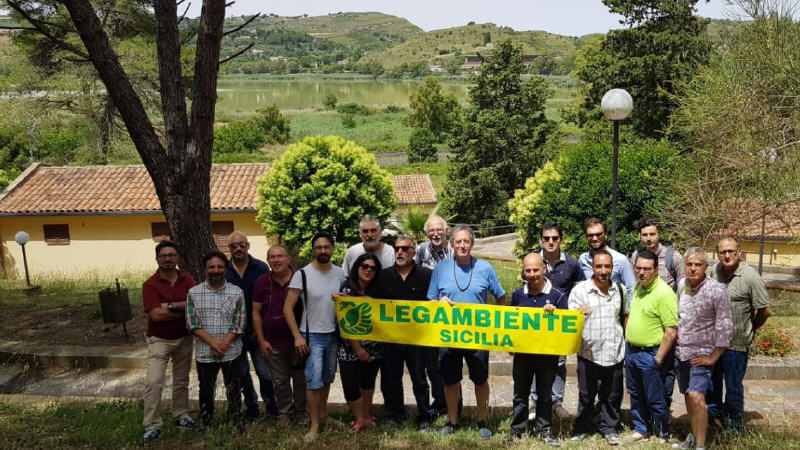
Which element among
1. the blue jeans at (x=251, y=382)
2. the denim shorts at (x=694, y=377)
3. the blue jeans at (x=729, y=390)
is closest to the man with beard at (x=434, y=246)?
the blue jeans at (x=251, y=382)

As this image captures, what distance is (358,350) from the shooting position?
5945mm

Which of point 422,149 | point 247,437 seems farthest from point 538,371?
point 422,149

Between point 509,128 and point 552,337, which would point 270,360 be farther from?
point 509,128

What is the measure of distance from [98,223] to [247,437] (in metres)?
18.8

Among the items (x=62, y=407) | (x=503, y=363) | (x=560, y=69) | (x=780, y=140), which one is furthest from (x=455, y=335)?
(x=560, y=69)

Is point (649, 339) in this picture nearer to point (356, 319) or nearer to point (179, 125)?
point (356, 319)

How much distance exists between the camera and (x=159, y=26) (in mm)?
7531

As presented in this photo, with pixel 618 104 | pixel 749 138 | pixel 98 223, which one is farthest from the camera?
pixel 98 223

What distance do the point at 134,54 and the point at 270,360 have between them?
25.7 meters

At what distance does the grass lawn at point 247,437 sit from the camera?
18.3 ft

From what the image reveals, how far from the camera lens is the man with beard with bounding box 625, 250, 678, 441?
17.7 feet

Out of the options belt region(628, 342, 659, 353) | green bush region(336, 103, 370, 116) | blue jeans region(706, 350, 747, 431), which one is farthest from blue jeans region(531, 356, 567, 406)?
green bush region(336, 103, 370, 116)

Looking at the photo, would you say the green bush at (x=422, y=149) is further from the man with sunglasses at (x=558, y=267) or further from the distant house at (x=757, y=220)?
the man with sunglasses at (x=558, y=267)

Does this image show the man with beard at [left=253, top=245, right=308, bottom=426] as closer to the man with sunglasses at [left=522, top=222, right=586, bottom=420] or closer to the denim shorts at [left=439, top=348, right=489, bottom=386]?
the denim shorts at [left=439, top=348, right=489, bottom=386]
